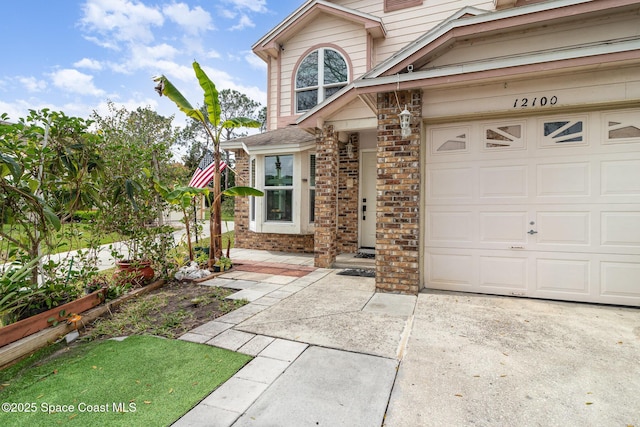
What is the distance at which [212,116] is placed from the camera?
21.9 ft

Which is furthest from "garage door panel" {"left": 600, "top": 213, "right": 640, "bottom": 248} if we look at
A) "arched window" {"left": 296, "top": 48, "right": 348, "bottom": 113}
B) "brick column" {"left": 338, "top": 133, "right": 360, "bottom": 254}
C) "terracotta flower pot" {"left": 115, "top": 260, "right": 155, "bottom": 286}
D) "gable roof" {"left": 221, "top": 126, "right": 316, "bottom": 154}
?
"terracotta flower pot" {"left": 115, "top": 260, "right": 155, "bottom": 286}

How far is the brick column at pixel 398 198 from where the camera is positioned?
16.6ft

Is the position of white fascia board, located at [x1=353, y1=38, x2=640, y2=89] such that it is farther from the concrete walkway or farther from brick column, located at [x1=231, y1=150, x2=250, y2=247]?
brick column, located at [x1=231, y1=150, x2=250, y2=247]

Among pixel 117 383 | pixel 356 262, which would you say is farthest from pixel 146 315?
pixel 356 262

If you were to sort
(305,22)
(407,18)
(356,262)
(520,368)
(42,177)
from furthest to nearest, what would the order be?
(305,22), (407,18), (356,262), (42,177), (520,368)

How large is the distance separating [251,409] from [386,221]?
3.57m

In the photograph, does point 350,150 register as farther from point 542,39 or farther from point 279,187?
point 542,39

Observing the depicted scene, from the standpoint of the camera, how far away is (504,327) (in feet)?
12.5

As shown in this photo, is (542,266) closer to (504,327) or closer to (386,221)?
(504,327)

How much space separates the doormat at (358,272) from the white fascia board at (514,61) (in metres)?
3.63

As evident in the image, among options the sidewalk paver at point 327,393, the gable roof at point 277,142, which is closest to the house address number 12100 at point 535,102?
the sidewalk paver at point 327,393

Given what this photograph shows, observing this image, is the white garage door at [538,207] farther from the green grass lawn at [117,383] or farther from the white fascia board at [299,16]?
the white fascia board at [299,16]

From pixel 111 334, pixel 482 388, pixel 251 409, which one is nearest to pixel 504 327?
pixel 482 388

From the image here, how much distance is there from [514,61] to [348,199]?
481 cm
